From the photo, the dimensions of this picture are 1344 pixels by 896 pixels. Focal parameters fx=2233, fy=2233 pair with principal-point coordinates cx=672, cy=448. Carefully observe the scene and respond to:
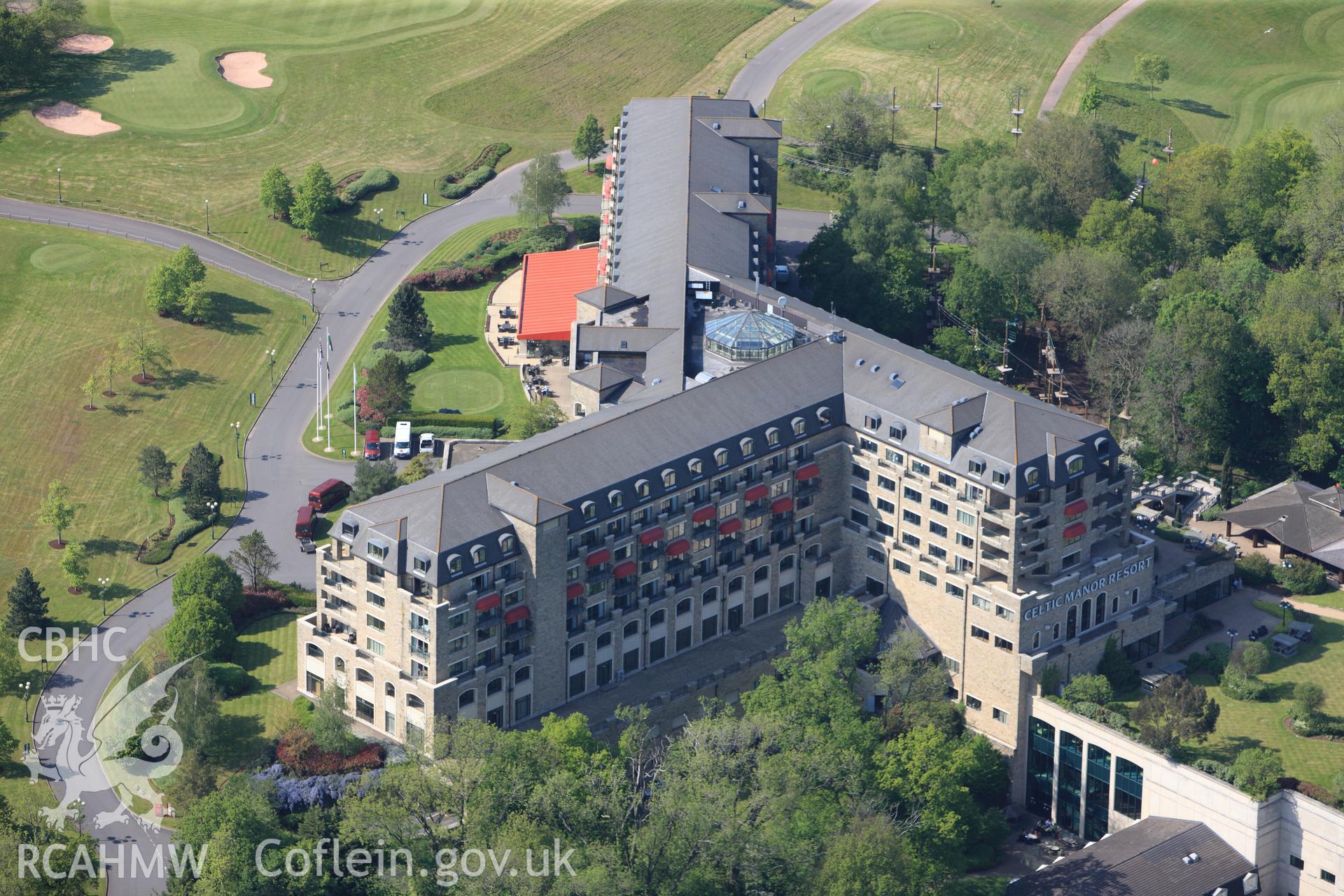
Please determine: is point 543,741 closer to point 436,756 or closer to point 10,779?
point 436,756

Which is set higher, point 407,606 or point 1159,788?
point 407,606

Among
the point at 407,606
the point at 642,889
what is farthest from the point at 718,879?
the point at 407,606

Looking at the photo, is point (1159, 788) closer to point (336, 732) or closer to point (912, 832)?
point (912, 832)

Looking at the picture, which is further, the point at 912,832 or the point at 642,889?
the point at 912,832

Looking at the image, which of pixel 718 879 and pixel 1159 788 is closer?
pixel 718 879

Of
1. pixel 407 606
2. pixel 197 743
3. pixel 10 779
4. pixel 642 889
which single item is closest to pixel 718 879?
pixel 642 889

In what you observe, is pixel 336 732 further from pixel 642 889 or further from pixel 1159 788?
pixel 1159 788

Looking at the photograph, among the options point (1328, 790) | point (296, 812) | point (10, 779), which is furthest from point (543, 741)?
point (1328, 790)

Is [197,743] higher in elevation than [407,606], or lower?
lower
